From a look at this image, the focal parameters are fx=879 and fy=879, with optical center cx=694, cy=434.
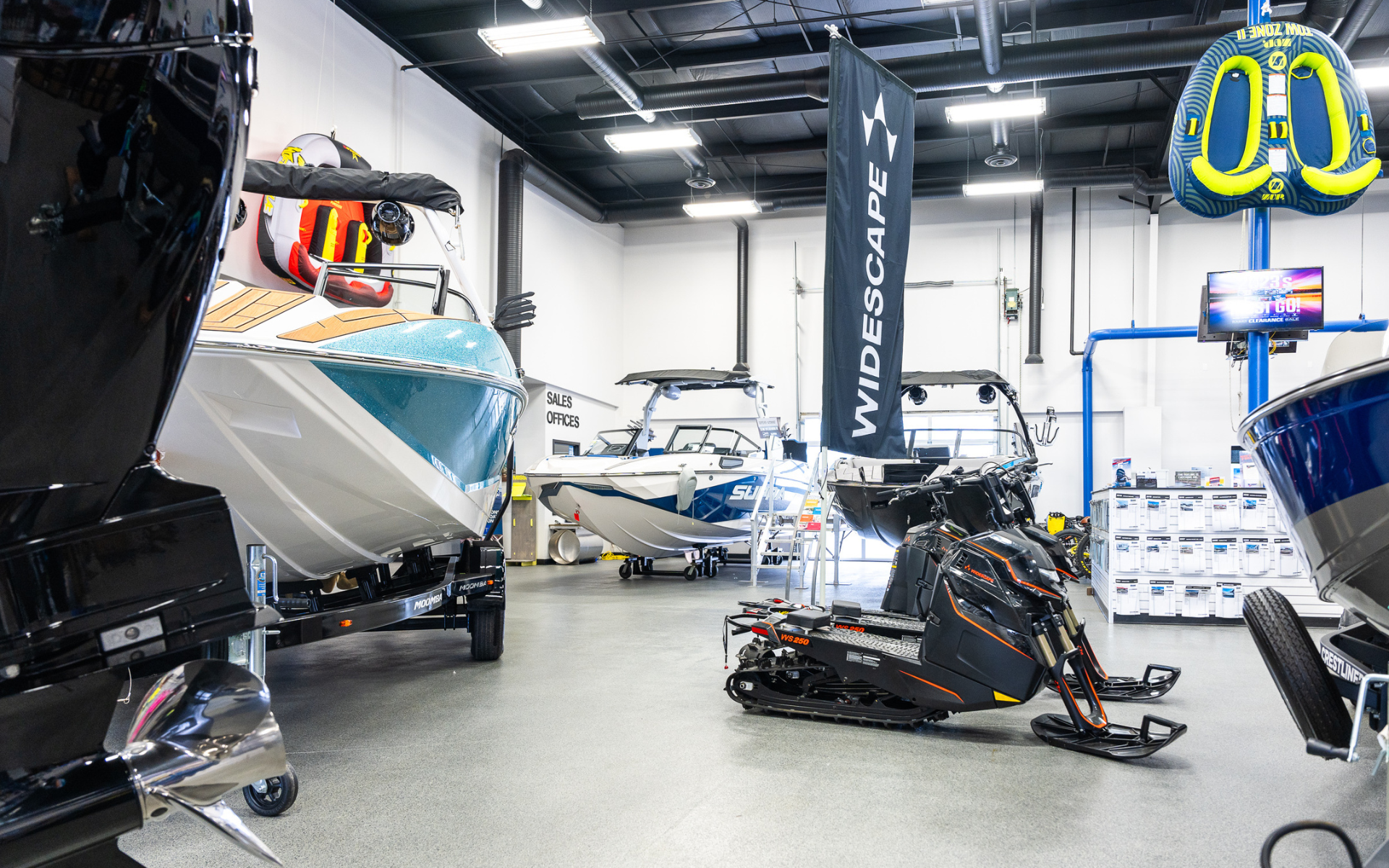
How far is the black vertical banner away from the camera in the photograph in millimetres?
4883

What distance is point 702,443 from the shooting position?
9.98 meters


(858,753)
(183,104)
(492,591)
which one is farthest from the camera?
(492,591)

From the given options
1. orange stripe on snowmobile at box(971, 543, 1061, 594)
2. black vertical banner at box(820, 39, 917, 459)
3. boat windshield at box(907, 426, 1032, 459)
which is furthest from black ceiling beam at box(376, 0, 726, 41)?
orange stripe on snowmobile at box(971, 543, 1061, 594)

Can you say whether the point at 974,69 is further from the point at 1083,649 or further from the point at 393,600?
the point at 393,600

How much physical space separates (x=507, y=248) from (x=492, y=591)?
748cm

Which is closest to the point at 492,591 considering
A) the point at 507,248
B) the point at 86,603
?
the point at 86,603

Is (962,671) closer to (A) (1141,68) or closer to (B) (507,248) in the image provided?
(A) (1141,68)

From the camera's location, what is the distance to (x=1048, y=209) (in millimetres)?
13523

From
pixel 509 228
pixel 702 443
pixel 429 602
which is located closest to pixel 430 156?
pixel 509 228

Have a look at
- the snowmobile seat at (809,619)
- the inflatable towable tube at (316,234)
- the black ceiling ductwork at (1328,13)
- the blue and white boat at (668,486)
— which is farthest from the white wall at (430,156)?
the black ceiling ductwork at (1328,13)

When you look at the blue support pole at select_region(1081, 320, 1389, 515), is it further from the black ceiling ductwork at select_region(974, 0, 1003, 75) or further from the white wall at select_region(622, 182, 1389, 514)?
the black ceiling ductwork at select_region(974, 0, 1003, 75)

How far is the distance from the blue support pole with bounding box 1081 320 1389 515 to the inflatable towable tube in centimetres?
876

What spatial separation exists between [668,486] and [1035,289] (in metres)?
7.30

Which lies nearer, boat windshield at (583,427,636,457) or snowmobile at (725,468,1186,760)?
snowmobile at (725,468,1186,760)
